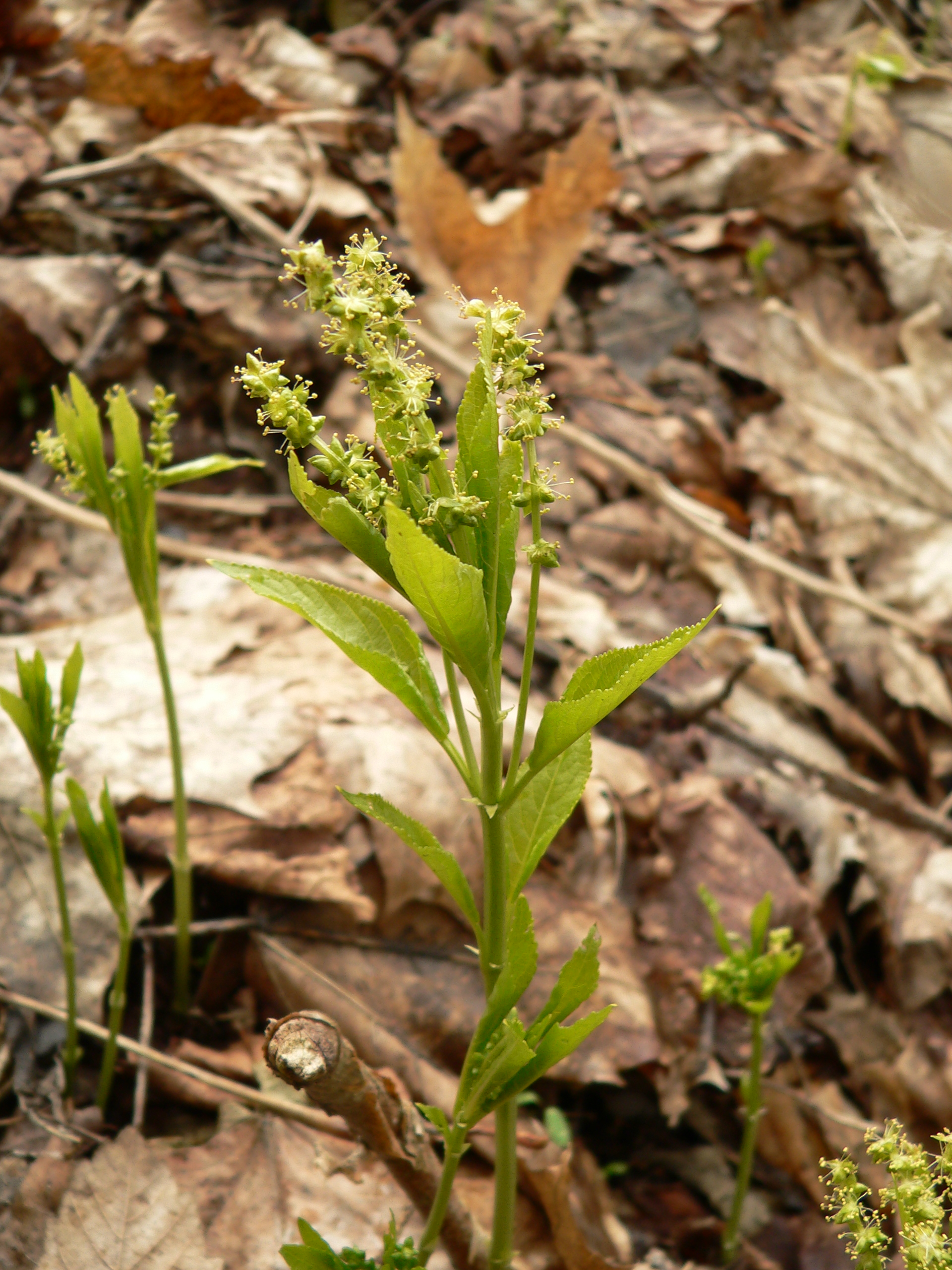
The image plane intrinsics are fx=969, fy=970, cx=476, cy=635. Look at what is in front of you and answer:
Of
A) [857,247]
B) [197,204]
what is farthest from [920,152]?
[197,204]

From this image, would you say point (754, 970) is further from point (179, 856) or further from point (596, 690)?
point (179, 856)

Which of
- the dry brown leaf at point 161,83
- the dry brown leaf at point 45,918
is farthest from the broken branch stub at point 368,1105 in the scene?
the dry brown leaf at point 161,83

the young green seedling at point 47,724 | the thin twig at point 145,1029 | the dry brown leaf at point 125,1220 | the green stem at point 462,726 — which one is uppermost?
the green stem at point 462,726

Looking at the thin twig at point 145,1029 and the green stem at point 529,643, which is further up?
the green stem at point 529,643

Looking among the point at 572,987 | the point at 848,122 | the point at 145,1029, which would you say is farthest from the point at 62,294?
the point at 848,122

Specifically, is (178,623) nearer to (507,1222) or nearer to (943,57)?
(507,1222)

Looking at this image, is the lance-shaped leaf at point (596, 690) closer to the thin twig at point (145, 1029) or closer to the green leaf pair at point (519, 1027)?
the green leaf pair at point (519, 1027)
